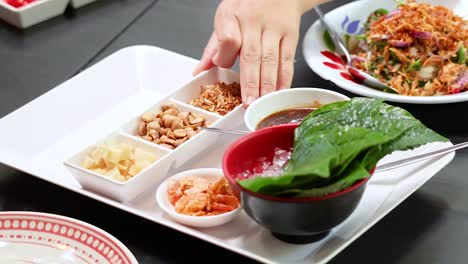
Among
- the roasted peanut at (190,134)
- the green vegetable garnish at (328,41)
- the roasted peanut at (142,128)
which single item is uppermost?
the roasted peanut at (190,134)

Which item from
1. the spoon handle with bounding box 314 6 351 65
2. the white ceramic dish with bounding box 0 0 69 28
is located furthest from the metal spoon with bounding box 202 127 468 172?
the white ceramic dish with bounding box 0 0 69 28

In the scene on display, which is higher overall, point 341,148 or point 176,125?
point 341,148

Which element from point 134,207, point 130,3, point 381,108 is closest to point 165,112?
point 134,207

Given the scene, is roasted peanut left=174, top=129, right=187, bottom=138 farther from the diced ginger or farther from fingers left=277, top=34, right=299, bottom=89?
fingers left=277, top=34, right=299, bottom=89

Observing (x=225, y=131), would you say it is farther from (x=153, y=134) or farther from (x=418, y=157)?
(x=418, y=157)

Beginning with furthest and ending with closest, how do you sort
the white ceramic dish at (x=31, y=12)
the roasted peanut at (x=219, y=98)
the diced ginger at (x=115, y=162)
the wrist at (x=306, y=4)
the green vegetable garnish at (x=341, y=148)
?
the white ceramic dish at (x=31, y=12) < the wrist at (x=306, y=4) < the roasted peanut at (x=219, y=98) < the diced ginger at (x=115, y=162) < the green vegetable garnish at (x=341, y=148)

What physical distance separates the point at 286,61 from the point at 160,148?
14.5 inches

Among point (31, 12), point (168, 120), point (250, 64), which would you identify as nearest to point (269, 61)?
point (250, 64)

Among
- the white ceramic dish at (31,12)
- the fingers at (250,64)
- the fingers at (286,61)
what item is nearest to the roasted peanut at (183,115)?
the fingers at (250,64)

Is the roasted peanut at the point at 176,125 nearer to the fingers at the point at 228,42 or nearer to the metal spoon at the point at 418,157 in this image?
the fingers at the point at 228,42

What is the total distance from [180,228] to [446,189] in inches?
18.5

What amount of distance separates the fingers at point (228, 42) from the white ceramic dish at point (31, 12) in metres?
0.59

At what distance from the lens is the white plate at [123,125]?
3.91 feet

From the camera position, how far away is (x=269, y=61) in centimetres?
158
